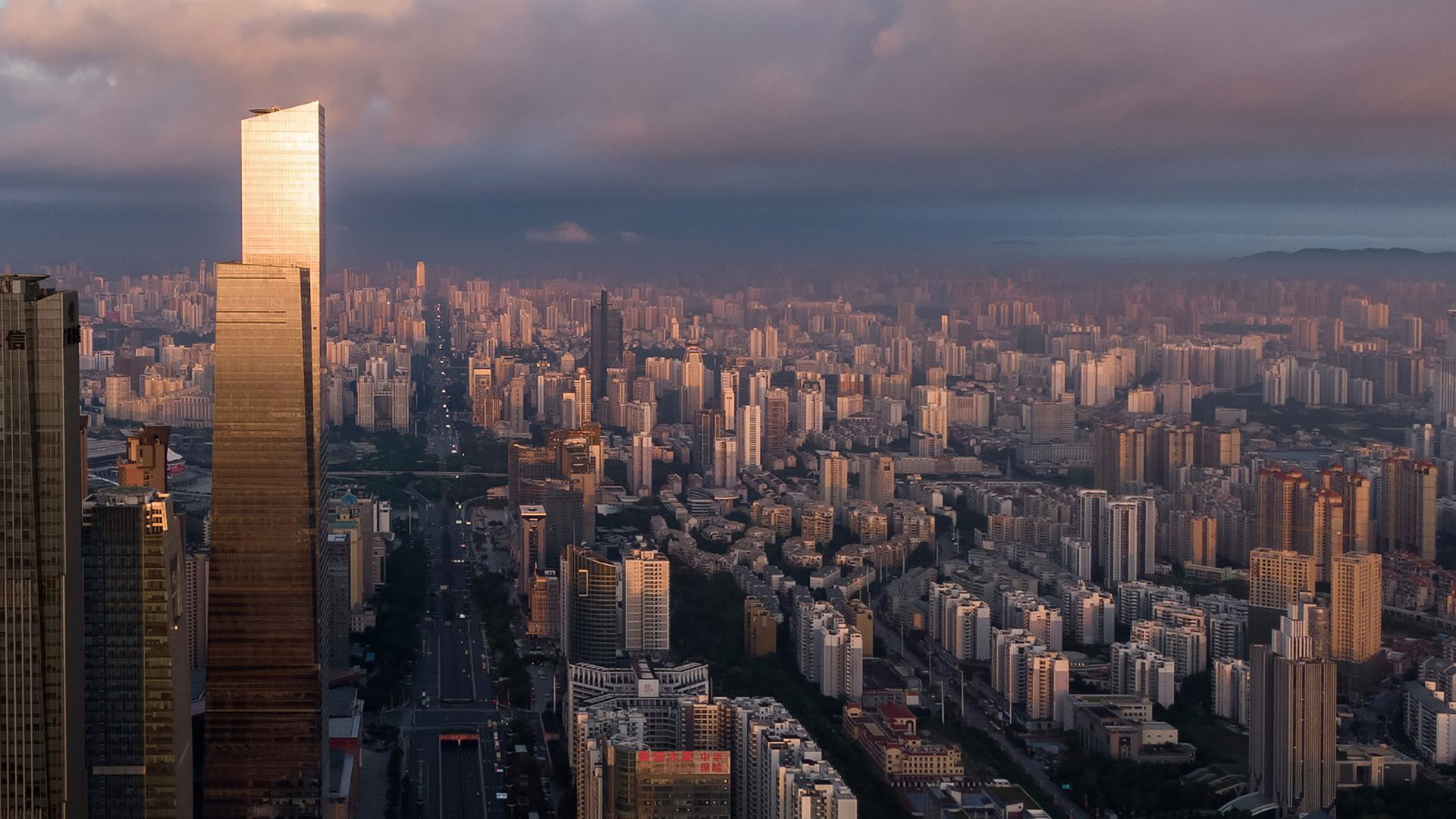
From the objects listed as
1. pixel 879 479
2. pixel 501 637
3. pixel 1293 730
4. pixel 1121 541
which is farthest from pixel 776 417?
pixel 1293 730

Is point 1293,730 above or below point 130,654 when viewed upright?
below

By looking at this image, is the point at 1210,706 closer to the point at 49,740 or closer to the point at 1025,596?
the point at 1025,596

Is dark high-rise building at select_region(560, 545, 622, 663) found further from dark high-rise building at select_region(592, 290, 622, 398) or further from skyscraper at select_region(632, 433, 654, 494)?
dark high-rise building at select_region(592, 290, 622, 398)

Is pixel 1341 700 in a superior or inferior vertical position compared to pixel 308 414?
inferior

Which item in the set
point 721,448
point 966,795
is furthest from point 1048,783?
point 721,448

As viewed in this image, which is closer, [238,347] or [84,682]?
[84,682]

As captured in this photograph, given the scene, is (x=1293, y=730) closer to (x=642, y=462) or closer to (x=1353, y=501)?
(x=1353, y=501)
